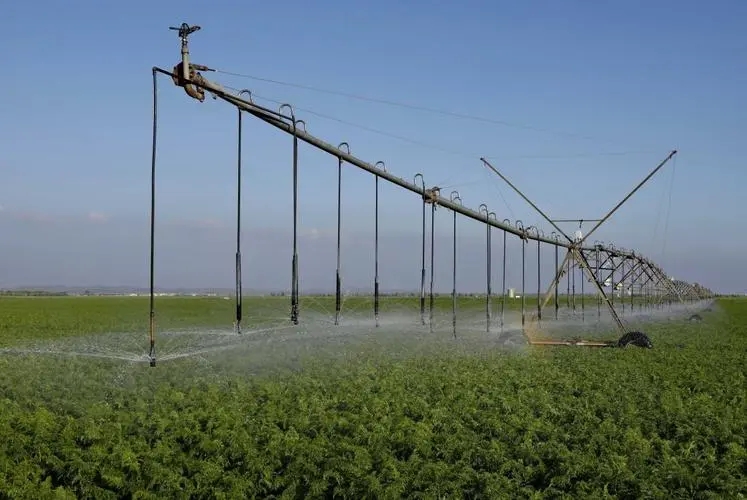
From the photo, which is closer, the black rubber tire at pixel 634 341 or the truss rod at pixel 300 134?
the truss rod at pixel 300 134

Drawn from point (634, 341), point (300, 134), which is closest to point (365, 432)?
point (300, 134)

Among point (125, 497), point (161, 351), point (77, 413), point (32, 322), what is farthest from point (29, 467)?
point (32, 322)

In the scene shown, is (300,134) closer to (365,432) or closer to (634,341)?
(365,432)

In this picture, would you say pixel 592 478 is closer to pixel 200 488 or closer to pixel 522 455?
pixel 522 455

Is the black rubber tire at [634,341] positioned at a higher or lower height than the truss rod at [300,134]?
lower

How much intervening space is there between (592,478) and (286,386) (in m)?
9.93

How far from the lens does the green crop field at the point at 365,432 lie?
12.1m

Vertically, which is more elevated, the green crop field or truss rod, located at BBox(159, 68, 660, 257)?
truss rod, located at BBox(159, 68, 660, 257)

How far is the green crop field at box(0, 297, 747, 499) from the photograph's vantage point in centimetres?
1215

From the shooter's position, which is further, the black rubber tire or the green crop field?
the black rubber tire

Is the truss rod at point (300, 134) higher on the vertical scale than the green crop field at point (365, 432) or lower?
higher

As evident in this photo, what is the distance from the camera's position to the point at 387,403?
17.2 meters

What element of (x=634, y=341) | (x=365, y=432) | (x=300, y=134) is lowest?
(x=634, y=341)

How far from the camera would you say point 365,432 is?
14.3 metres
